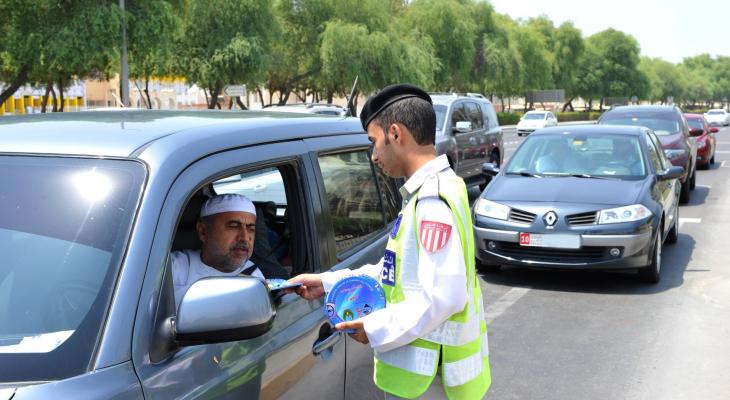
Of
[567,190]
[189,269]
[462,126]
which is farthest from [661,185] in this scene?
[189,269]

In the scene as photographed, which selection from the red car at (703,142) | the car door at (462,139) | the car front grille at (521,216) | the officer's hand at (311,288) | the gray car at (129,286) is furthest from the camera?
the red car at (703,142)

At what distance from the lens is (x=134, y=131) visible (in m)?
2.37

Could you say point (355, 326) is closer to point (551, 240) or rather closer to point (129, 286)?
point (129, 286)

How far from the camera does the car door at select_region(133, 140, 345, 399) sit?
196 cm

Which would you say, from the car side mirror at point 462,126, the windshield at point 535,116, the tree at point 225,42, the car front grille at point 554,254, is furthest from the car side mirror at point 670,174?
the windshield at point 535,116

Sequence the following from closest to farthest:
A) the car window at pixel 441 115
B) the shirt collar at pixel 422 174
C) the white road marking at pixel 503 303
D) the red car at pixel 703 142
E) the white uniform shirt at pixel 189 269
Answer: the shirt collar at pixel 422 174 < the white uniform shirt at pixel 189 269 < the white road marking at pixel 503 303 < the car window at pixel 441 115 < the red car at pixel 703 142

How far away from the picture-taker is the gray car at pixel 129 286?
1.87 m

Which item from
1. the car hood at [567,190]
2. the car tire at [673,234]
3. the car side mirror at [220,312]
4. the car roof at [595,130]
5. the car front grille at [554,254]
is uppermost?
the car roof at [595,130]

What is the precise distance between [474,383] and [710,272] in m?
6.98

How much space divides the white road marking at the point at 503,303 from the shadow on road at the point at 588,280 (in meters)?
0.25

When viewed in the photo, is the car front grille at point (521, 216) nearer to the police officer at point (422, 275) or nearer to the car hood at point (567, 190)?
the car hood at point (567, 190)

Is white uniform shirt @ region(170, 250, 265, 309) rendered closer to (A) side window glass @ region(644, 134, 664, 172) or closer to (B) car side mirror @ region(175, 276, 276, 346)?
(B) car side mirror @ region(175, 276, 276, 346)

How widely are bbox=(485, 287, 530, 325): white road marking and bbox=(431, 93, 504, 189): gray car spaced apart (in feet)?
18.2

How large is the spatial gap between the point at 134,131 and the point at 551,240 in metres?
5.70
